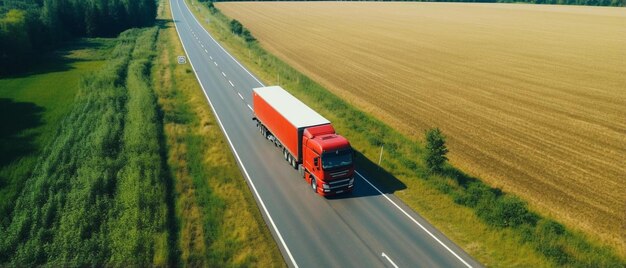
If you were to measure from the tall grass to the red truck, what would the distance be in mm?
8381

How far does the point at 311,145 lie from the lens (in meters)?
20.4

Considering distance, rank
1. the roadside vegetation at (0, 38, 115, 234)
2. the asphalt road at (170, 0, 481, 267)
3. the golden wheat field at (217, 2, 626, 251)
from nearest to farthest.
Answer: the asphalt road at (170, 0, 481, 267), the roadside vegetation at (0, 38, 115, 234), the golden wheat field at (217, 2, 626, 251)

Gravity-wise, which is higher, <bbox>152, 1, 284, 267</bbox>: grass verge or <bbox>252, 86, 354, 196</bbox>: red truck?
<bbox>252, 86, 354, 196</bbox>: red truck

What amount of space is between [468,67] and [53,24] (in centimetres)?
7259

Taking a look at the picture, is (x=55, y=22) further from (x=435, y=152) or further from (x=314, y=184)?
(x=435, y=152)

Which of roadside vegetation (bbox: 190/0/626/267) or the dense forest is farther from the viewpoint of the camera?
the dense forest

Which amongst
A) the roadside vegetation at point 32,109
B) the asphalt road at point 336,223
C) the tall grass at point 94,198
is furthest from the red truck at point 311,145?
the roadside vegetation at point 32,109

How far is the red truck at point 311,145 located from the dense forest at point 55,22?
43.0m

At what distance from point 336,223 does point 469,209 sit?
7762 mm

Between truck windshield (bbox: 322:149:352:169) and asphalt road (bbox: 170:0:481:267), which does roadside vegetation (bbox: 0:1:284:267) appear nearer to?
asphalt road (bbox: 170:0:481:267)

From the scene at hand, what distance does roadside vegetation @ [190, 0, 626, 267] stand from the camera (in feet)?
53.0

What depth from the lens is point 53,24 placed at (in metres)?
61.9

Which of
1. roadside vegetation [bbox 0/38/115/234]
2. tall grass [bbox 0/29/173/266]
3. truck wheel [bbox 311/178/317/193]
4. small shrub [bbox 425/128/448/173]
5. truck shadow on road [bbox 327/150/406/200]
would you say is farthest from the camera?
small shrub [bbox 425/128/448/173]

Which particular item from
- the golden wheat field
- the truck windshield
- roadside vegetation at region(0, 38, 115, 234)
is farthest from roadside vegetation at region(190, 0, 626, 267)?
roadside vegetation at region(0, 38, 115, 234)
